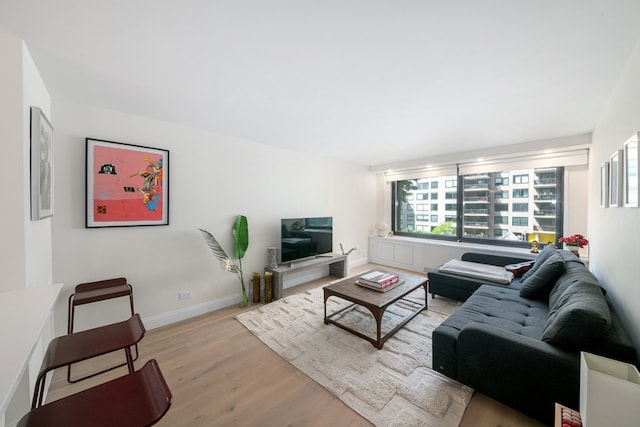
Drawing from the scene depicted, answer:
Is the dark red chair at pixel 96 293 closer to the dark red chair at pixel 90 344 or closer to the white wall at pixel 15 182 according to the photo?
the white wall at pixel 15 182

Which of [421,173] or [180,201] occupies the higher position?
[421,173]

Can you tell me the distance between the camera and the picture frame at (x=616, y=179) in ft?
5.38

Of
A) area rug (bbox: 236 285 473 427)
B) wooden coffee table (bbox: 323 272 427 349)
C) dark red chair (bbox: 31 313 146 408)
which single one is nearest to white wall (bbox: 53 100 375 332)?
area rug (bbox: 236 285 473 427)

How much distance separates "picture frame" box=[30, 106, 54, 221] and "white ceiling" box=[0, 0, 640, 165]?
434mm

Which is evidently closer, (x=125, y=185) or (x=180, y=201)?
(x=125, y=185)

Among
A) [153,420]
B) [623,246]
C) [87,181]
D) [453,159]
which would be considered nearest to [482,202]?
[453,159]

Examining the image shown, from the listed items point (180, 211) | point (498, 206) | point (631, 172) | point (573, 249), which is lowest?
point (573, 249)

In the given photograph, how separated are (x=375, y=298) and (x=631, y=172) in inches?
77.7

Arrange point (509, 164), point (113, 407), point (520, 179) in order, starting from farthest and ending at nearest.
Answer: point (520, 179) < point (509, 164) < point (113, 407)

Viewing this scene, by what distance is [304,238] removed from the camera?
3.87 metres

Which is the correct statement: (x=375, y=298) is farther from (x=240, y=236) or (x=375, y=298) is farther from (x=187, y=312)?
(x=187, y=312)

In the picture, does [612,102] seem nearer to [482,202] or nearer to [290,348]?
[482,202]

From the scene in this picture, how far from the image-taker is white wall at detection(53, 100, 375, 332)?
2.25 metres

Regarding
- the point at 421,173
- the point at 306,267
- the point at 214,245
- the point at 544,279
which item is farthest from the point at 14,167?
the point at 421,173
